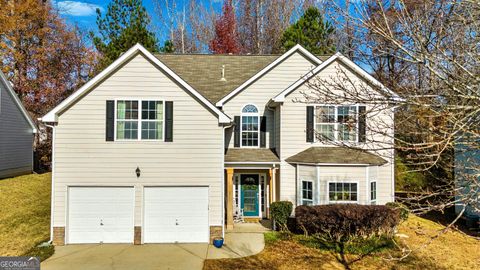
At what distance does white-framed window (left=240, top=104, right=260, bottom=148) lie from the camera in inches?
620

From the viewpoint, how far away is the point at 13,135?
71.4 ft

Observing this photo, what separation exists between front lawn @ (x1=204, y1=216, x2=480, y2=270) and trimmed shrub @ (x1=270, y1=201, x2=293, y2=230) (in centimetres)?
80

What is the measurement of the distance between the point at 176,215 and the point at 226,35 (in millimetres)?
24075

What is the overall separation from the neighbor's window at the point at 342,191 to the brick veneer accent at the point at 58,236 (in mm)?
10139

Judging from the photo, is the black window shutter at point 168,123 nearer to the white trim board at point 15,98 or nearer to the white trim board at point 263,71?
the white trim board at point 263,71

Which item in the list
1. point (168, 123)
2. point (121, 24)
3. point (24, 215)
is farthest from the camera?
point (121, 24)

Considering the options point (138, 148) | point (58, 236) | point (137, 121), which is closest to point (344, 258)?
point (138, 148)

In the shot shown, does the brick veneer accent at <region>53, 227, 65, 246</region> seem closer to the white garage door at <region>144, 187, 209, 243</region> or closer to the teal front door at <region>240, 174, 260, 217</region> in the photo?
A: the white garage door at <region>144, 187, 209, 243</region>

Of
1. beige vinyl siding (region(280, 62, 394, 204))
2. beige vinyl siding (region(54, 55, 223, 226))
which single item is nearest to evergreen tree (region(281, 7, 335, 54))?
beige vinyl siding (region(280, 62, 394, 204))

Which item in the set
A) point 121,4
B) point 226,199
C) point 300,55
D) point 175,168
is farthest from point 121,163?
point 121,4

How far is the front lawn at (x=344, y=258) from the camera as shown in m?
10.0

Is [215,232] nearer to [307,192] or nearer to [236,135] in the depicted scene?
[307,192]

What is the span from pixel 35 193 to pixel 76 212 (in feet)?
27.3

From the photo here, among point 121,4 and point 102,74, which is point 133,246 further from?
point 121,4
